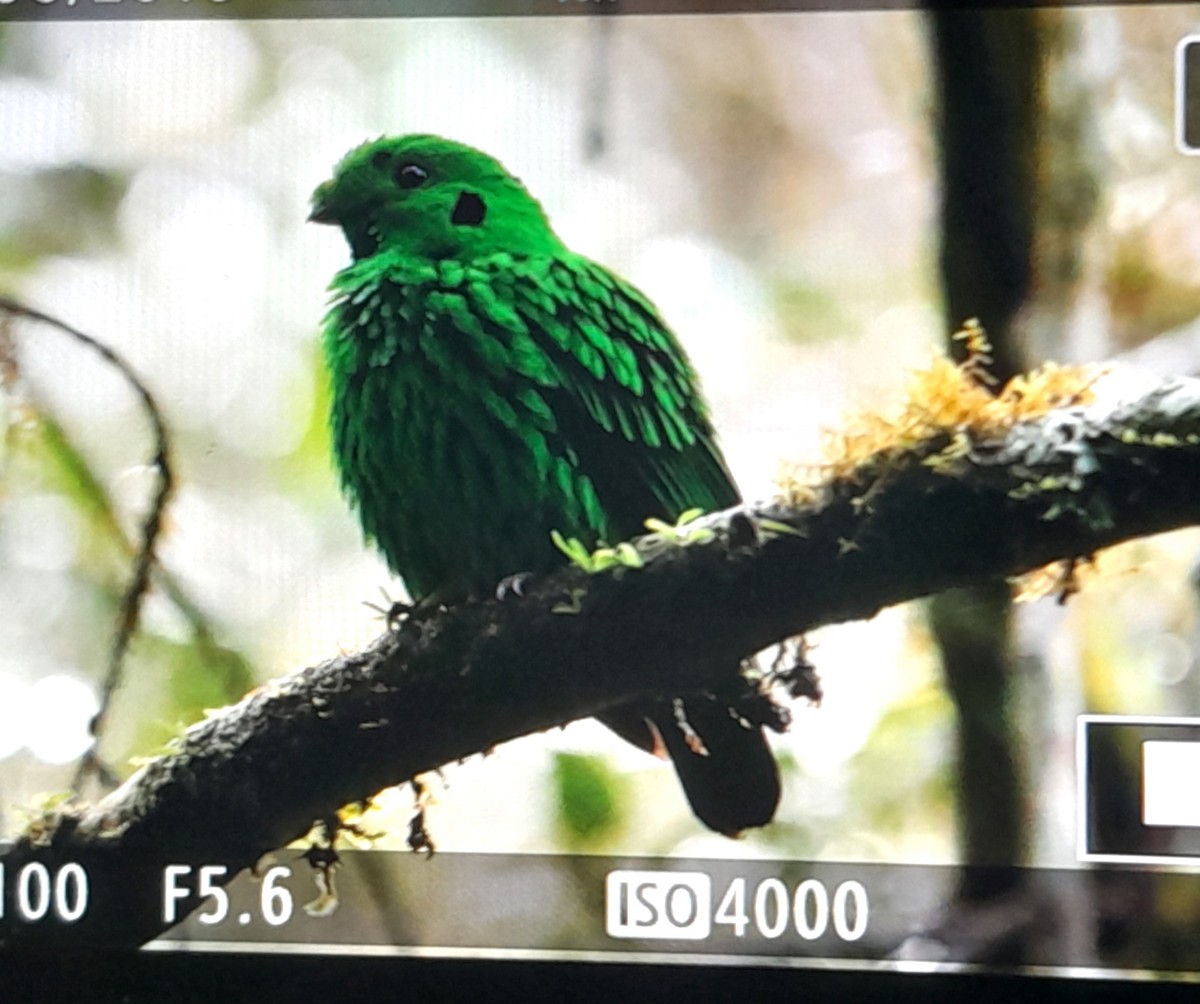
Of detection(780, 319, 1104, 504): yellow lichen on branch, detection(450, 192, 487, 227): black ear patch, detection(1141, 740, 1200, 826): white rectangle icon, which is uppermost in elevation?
detection(450, 192, 487, 227): black ear patch

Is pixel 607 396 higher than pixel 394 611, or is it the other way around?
pixel 607 396

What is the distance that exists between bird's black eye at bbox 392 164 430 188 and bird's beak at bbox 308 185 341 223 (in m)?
0.06

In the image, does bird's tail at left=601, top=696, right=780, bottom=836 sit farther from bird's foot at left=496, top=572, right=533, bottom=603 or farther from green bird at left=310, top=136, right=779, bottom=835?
bird's foot at left=496, top=572, right=533, bottom=603

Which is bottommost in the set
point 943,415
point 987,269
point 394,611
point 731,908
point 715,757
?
point 731,908

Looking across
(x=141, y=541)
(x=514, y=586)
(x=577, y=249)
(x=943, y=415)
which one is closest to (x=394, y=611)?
(x=514, y=586)

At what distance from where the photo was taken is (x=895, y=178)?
1.11 m

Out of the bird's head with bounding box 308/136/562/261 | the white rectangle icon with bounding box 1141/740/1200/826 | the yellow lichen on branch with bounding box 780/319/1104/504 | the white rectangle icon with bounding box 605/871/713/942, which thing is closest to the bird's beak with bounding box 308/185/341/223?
the bird's head with bounding box 308/136/562/261

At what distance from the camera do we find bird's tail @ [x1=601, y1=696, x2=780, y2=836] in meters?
→ 1.09

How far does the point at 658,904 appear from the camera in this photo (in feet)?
3.60

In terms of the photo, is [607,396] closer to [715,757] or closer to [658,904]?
[715,757]

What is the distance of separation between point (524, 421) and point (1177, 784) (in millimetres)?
587

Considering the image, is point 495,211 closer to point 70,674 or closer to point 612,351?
point 612,351
